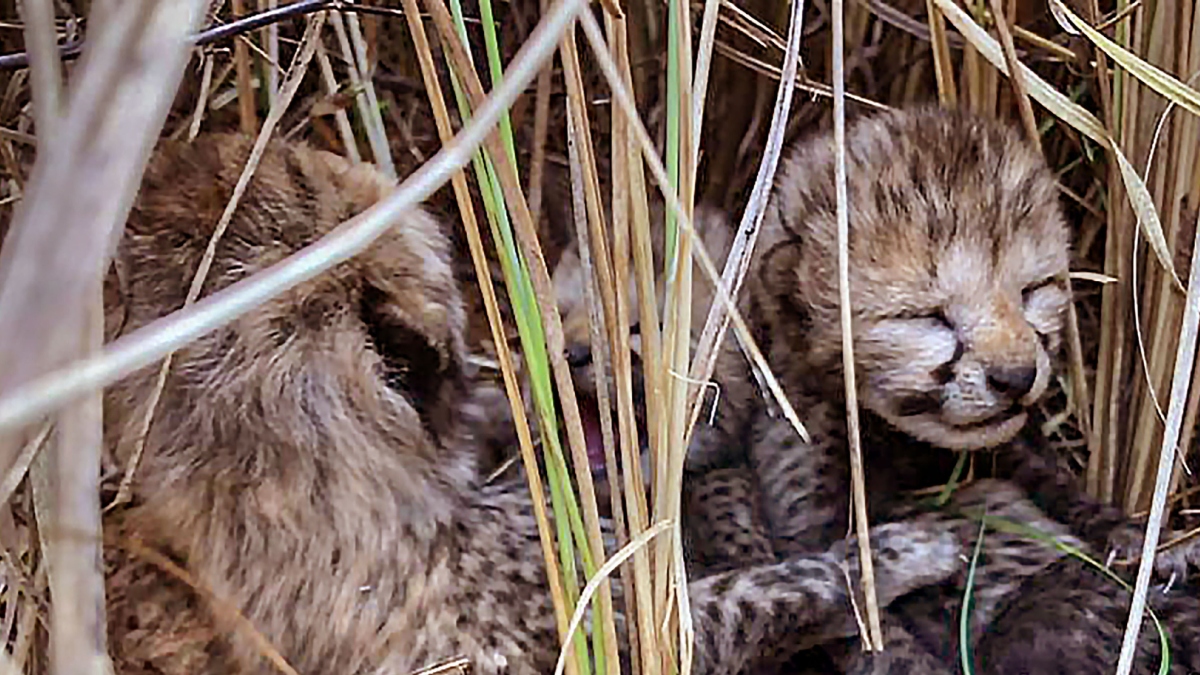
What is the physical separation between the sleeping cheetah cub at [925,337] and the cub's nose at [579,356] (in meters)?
0.24

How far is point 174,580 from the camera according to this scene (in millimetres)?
1801

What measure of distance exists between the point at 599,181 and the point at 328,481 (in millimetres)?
571

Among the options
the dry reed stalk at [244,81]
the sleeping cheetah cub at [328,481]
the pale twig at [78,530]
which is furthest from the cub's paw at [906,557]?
the pale twig at [78,530]

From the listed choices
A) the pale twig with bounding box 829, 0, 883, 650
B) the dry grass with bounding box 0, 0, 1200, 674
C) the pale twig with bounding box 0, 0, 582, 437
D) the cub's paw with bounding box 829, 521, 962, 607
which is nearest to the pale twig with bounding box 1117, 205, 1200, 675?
the dry grass with bounding box 0, 0, 1200, 674

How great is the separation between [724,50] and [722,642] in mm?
807

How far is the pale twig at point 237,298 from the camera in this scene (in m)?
0.74

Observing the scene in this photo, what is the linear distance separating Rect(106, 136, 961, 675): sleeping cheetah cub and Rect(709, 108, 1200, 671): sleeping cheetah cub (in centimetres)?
16

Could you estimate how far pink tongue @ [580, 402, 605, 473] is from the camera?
1891 mm

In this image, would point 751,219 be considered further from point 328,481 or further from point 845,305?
point 328,481

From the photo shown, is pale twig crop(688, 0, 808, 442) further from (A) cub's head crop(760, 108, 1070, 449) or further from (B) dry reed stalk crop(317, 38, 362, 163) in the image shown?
(B) dry reed stalk crop(317, 38, 362, 163)

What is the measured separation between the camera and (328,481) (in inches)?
62.1

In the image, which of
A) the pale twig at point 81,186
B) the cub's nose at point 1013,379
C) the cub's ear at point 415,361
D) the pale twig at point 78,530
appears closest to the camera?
the pale twig at point 81,186

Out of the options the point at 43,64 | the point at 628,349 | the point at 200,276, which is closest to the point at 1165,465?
the point at 628,349

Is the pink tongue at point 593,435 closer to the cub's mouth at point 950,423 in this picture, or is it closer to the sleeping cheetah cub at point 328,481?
the sleeping cheetah cub at point 328,481
